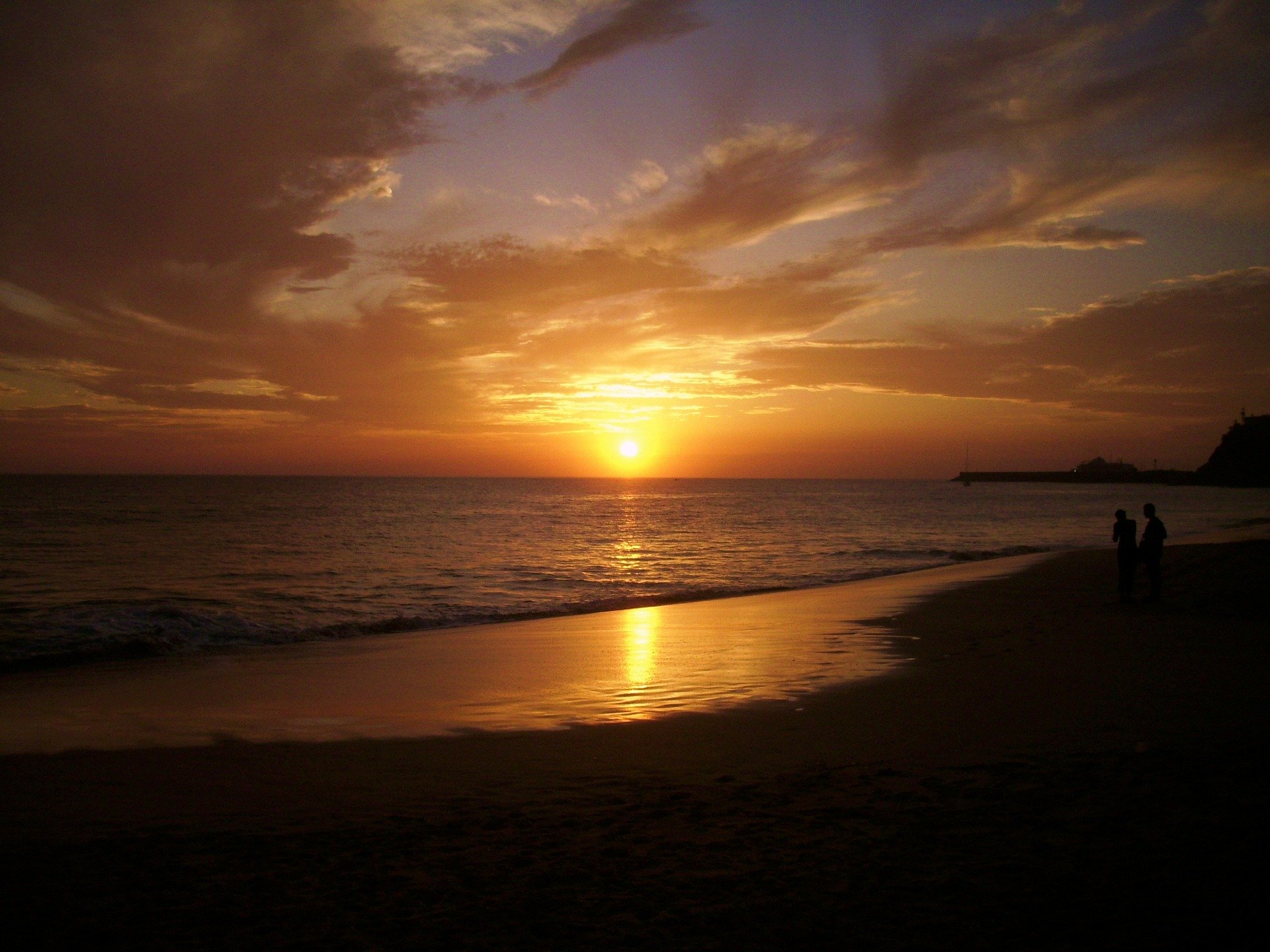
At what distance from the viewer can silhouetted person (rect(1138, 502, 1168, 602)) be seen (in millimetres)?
16938

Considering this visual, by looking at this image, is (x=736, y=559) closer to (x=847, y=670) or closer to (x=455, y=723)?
(x=847, y=670)

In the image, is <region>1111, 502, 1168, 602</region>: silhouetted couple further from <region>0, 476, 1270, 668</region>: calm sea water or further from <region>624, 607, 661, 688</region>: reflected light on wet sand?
<region>0, 476, 1270, 668</region>: calm sea water

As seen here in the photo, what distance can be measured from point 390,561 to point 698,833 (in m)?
31.0

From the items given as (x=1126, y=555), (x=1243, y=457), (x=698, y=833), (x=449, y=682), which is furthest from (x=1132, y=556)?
(x=1243, y=457)

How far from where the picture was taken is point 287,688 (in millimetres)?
11781

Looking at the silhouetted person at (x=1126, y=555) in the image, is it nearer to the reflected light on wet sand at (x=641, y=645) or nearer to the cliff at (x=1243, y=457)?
the reflected light on wet sand at (x=641, y=645)

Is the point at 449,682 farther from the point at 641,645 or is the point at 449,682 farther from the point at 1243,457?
the point at 1243,457

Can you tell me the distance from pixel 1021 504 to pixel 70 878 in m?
120

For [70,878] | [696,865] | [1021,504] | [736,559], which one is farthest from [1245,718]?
[1021,504]

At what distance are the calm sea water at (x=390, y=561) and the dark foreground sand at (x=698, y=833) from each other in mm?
11400

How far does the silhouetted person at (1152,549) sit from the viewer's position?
16.9 metres

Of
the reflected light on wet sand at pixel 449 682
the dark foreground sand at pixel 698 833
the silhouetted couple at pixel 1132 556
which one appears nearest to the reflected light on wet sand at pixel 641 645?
the reflected light on wet sand at pixel 449 682

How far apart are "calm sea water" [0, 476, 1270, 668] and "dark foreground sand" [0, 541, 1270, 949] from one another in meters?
11.4

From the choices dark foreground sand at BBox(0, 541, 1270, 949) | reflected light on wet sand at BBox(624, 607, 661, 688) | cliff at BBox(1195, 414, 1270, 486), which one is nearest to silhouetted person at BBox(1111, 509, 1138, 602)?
dark foreground sand at BBox(0, 541, 1270, 949)
